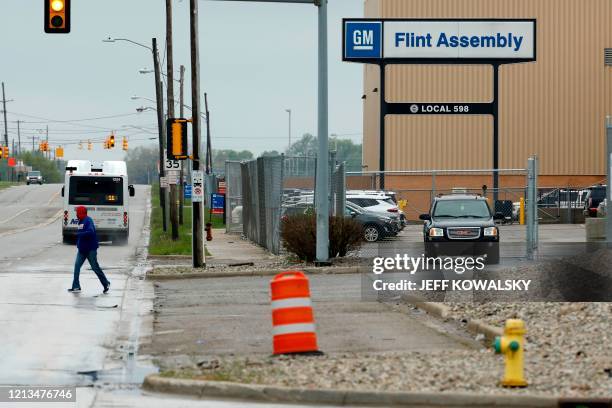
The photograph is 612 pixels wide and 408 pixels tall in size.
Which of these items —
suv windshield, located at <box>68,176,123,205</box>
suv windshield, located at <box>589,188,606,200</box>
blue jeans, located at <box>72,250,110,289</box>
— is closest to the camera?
blue jeans, located at <box>72,250,110,289</box>

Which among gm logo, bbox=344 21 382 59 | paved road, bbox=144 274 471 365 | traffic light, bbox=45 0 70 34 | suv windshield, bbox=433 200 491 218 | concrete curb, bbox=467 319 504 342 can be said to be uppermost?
gm logo, bbox=344 21 382 59

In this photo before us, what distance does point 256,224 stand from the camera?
4003 centimetres

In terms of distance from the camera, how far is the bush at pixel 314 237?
94.6 feet

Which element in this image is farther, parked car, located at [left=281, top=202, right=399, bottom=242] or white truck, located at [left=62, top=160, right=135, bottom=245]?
white truck, located at [left=62, top=160, right=135, bottom=245]

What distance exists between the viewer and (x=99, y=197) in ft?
148

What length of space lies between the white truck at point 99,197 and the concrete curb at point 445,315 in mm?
25907

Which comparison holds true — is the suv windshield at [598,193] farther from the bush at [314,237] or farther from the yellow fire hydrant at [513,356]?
the yellow fire hydrant at [513,356]

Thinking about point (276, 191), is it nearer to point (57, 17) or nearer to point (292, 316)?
point (57, 17)

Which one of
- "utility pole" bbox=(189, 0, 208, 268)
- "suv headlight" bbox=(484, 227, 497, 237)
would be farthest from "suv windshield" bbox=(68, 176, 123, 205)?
"suv headlight" bbox=(484, 227, 497, 237)

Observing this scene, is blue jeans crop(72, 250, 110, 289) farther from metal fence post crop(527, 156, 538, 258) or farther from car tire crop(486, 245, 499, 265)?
metal fence post crop(527, 156, 538, 258)

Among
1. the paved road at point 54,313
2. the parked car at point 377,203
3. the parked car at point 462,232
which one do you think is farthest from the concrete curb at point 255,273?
the parked car at point 377,203

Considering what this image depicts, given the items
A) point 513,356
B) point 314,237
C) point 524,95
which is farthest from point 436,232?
point 524,95

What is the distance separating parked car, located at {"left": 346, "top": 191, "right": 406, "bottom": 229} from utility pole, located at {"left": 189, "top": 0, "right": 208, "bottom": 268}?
12.4 meters

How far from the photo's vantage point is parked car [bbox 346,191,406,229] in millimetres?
42375
